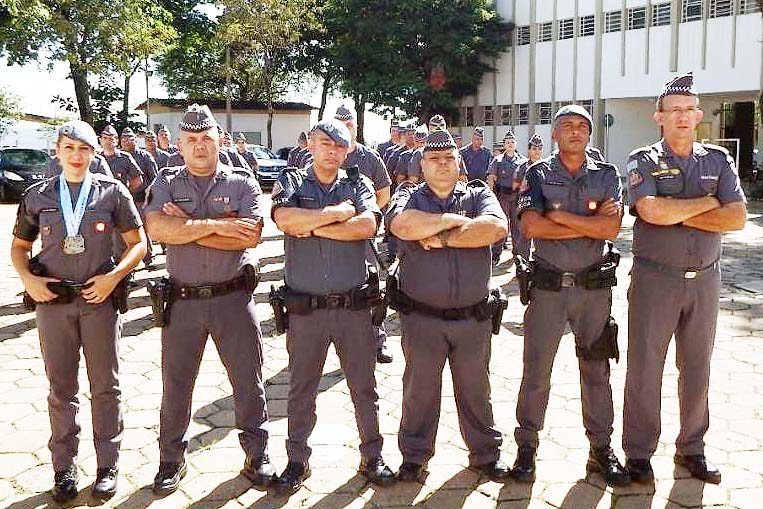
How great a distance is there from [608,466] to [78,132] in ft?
10.9

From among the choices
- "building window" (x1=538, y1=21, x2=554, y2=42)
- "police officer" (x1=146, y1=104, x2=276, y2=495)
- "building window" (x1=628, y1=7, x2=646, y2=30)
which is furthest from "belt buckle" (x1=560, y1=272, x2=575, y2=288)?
"building window" (x1=538, y1=21, x2=554, y2=42)

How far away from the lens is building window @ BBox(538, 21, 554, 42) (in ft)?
105

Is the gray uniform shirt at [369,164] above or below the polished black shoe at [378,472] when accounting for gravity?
above

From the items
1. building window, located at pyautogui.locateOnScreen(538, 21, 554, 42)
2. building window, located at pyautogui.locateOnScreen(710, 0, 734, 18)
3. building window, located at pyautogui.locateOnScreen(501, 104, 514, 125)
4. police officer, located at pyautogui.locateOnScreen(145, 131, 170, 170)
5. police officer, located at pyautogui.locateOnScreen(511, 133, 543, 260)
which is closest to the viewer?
police officer, located at pyautogui.locateOnScreen(511, 133, 543, 260)

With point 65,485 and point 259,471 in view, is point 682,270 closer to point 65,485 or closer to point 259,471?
point 259,471

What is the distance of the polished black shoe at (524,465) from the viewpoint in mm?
3906

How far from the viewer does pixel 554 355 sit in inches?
156

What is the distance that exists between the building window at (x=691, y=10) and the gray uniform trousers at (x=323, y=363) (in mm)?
26510

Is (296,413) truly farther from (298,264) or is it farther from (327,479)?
(298,264)

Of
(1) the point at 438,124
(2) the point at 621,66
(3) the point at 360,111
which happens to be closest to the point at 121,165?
(1) the point at 438,124

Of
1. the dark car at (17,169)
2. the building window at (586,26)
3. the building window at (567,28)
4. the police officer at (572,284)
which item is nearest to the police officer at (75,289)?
the police officer at (572,284)

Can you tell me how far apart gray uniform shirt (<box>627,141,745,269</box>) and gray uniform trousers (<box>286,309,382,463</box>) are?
1.58 metres

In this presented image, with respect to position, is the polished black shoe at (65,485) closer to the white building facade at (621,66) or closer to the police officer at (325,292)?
the police officer at (325,292)

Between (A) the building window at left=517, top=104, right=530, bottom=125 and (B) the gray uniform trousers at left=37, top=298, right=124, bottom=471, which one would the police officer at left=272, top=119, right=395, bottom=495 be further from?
(A) the building window at left=517, top=104, right=530, bottom=125
